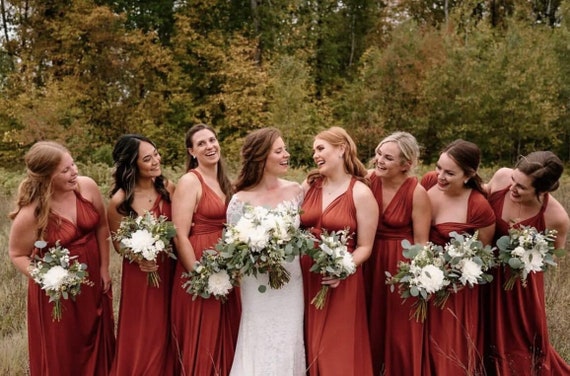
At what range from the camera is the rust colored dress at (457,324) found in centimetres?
466

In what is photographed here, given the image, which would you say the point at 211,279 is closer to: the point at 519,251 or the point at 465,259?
the point at 465,259

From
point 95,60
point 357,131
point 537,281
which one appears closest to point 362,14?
point 357,131

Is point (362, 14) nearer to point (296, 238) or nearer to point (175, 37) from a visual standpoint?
point (175, 37)

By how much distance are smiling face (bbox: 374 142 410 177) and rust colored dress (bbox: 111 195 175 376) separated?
2048mm

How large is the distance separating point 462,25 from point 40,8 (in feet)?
60.2

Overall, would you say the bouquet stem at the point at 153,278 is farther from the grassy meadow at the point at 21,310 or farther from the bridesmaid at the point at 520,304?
the bridesmaid at the point at 520,304

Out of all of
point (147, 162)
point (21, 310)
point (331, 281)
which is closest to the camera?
point (331, 281)

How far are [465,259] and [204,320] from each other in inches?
91.0

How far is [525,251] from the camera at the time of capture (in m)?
4.47

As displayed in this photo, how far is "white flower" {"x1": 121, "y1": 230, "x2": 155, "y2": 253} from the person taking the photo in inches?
174

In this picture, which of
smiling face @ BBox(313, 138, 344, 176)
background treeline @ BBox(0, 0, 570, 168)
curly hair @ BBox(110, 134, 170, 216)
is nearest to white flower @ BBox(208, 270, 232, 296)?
curly hair @ BBox(110, 134, 170, 216)

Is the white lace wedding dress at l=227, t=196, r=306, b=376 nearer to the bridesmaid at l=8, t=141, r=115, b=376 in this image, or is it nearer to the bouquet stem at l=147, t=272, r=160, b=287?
the bouquet stem at l=147, t=272, r=160, b=287

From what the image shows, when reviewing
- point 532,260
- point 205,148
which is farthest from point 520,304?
point 205,148

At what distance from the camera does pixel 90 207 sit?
16.3 ft
